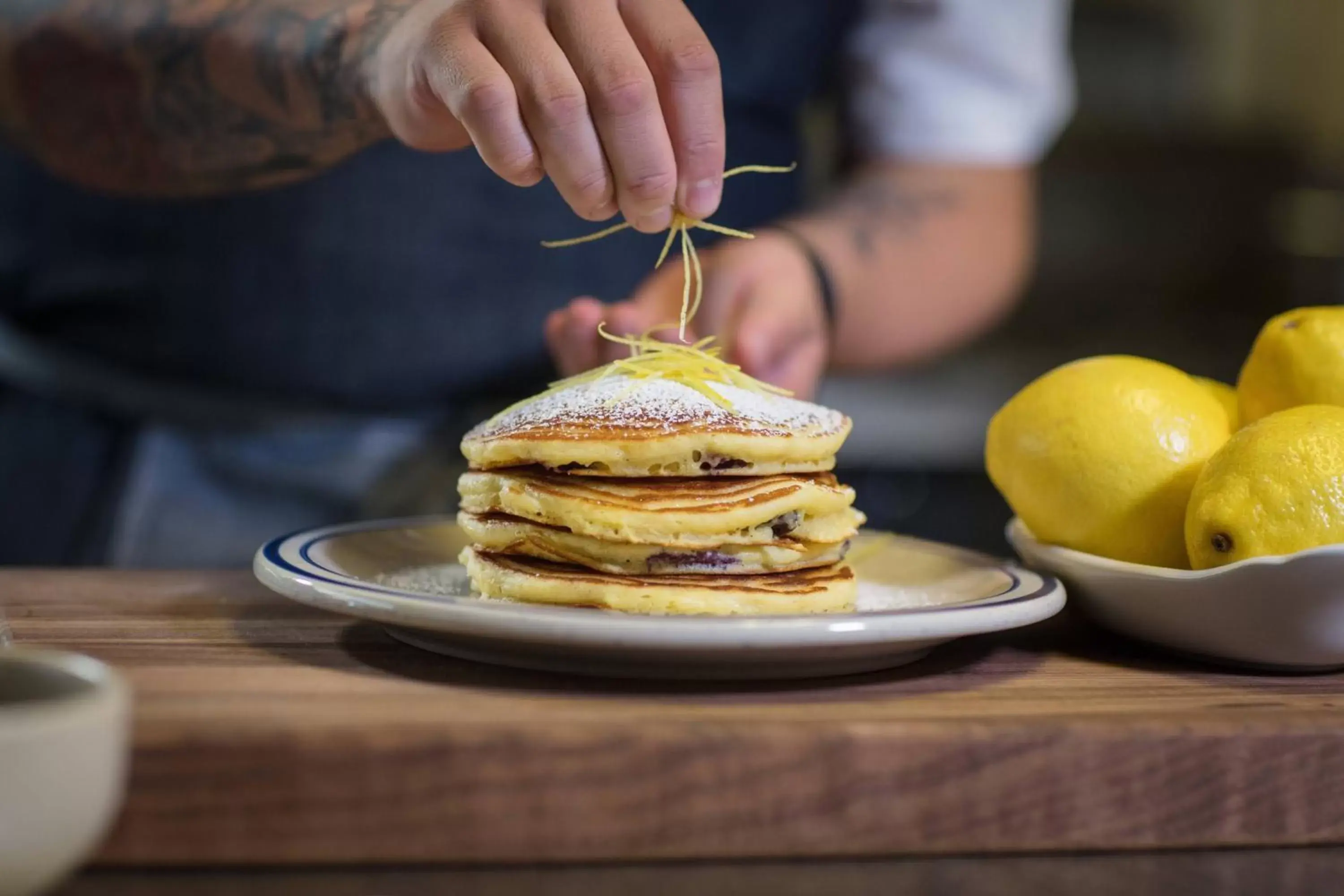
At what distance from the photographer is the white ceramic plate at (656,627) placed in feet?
2.33

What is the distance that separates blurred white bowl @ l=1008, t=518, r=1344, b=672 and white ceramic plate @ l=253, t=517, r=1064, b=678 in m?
0.05

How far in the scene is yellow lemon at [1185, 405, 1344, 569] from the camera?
81cm

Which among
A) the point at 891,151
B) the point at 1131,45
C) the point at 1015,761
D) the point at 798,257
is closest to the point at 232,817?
the point at 1015,761

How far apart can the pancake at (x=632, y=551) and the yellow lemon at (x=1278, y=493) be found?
27 centimetres

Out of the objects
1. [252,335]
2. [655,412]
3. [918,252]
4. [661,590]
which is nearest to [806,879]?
[661,590]

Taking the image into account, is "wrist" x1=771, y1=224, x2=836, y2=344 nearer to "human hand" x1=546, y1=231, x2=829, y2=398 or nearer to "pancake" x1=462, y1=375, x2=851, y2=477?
"human hand" x1=546, y1=231, x2=829, y2=398

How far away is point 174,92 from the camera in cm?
149

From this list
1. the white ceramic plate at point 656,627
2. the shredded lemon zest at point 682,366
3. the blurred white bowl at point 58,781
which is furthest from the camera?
the shredded lemon zest at point 682,366

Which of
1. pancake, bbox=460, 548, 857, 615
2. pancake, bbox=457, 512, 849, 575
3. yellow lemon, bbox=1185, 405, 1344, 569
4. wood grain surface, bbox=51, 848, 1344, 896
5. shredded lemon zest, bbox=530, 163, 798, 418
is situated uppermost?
shredded lemon zest, bbox=530, 163, 798, 418

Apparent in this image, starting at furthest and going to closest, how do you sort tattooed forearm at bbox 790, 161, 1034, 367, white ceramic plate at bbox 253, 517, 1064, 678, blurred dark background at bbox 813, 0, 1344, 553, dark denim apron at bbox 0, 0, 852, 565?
1. blurred dark background at bbox 813, 0, 1344, 553
2. tattooed forearm at bbox 790, 161, 1034, 367
3. dark denim apron at bbox 0, 0, 852, 565
4. white ceramic plate at bbox 253, 517, 1064, 678

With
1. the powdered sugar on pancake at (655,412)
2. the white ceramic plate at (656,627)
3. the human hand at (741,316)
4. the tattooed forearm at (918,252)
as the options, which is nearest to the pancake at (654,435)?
the powdered sugar on pancake at (655,412)

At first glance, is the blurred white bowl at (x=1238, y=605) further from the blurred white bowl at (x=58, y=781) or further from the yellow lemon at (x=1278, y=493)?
the blurred white bowl at (x=58, y=781)

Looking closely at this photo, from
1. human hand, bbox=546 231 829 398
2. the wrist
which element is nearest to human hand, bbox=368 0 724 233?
human hand, bbox=546 231 829 398

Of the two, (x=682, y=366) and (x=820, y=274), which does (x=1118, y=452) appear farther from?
(x=820, y=274)
